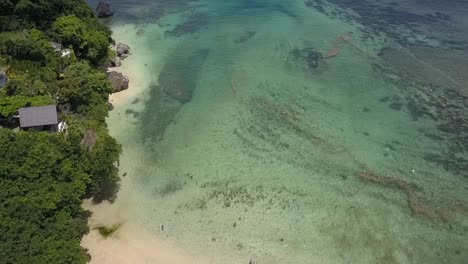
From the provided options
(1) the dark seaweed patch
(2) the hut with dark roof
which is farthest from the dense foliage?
(1) the dark seaweed patch

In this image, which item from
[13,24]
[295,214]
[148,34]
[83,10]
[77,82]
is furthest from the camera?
[148,34]

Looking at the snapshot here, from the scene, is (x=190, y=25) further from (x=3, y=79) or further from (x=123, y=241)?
(x=123, y=241)

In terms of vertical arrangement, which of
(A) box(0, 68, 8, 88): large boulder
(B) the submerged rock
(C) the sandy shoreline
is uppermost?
(A) box(0, 68, 8, 88): large boulder

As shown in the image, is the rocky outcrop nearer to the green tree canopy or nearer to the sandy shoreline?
the green tree canopy

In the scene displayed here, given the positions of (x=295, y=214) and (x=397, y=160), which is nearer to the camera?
(x=295, y=214)

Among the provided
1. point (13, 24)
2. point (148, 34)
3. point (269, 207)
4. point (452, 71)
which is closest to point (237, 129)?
point (269, 207)

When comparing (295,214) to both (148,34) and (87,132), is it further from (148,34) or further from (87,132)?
(148,34)
